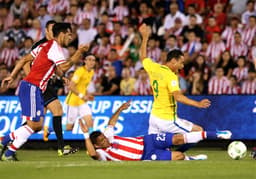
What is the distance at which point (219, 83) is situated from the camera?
2227 centimetres

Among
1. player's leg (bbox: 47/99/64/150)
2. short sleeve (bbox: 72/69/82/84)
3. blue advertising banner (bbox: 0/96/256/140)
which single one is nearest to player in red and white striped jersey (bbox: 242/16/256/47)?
blue advertising banner (bbox: 0/96/256/140)

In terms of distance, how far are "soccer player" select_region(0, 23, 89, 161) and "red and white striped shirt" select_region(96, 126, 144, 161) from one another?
1.34 meters

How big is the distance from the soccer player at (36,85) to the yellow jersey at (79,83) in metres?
4.79

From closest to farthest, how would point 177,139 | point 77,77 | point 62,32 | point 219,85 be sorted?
1. point 177,139
2. point 62,32
3. point 77,77
4. point 219,85

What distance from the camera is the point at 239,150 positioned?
587 inches

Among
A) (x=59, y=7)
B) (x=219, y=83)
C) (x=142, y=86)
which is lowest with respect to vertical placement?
(x=142, y=86)

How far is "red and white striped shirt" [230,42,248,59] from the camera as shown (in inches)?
918

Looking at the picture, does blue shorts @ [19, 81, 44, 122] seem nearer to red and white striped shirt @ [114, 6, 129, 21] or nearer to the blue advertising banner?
the blue advertising banner

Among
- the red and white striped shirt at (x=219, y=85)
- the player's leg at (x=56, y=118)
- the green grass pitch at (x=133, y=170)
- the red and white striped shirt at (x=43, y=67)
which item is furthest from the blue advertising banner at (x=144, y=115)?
the green grass pitch at (x=133, y=170)

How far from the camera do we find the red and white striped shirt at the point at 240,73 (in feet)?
73.3

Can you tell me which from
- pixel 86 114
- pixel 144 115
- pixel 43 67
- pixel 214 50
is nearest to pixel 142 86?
pixel 214 50

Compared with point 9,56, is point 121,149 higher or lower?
lower

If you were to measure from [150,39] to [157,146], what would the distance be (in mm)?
9553

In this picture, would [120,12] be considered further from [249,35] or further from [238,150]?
[238,150]
